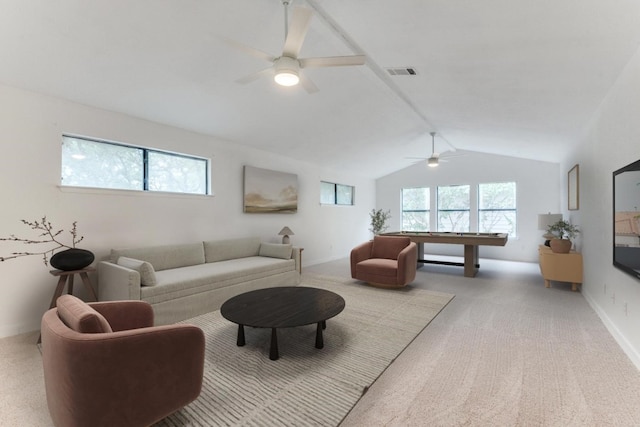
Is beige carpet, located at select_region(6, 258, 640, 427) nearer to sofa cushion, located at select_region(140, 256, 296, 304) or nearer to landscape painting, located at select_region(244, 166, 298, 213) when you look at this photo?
sofa cushion, located at select_region(140, 256, 296, 304)

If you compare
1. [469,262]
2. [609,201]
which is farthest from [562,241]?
[609,201]

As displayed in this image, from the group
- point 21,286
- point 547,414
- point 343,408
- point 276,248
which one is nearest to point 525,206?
point 276,248

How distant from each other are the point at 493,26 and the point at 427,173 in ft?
23.3

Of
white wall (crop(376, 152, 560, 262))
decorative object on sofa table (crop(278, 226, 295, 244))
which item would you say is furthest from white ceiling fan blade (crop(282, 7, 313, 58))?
white wall (crop(376, 152, 560, 262))

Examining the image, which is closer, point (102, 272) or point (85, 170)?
point (102, 272)

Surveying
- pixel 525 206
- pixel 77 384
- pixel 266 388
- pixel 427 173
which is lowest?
pixel 266 388

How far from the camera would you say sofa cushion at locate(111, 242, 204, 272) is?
11.7 ft

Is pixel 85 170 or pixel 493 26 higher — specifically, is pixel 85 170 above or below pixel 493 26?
below

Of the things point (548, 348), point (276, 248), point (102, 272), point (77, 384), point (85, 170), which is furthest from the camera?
point (276, 248)

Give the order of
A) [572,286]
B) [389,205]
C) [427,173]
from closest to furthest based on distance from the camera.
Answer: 1. [572,286]
2. [427,173]
3. [389,205]

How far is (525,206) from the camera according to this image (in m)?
7.71

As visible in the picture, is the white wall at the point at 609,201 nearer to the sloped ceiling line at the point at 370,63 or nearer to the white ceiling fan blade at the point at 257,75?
the sloped ceiling line at the point at 370,63

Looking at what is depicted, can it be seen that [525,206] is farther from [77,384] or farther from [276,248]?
[77,384]

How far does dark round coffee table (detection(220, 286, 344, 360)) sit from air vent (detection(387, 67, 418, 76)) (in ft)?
9.13
